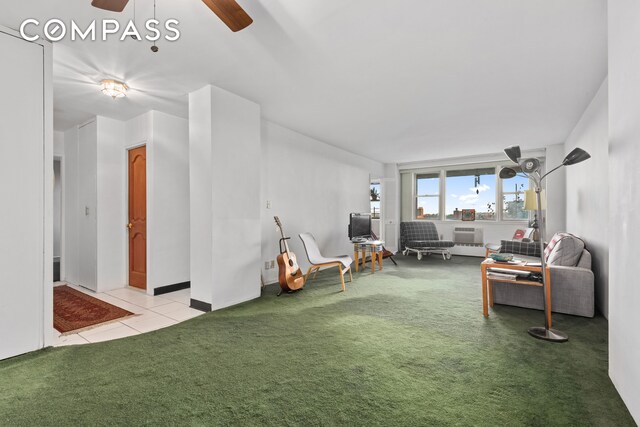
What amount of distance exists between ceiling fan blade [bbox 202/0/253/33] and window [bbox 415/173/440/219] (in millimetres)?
7546

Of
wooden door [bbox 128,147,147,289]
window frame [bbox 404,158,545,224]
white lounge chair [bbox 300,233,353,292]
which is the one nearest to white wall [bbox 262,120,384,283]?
white lounge chair [bbox 300,233,353,292]

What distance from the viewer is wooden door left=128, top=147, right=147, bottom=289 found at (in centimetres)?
Result: 430

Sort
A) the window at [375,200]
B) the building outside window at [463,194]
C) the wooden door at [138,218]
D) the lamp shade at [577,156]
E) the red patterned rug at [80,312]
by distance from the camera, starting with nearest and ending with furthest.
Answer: the lamp shade at [577,156]
the red patterned rug at [80,312]
the wooden door at [138,218]
the building outside window at [463,194]
the window at [375,200]

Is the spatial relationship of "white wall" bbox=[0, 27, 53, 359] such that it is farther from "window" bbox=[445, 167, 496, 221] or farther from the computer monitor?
"window" bbox=[445, 167, 496, 221]

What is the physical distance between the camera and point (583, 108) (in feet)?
13.3

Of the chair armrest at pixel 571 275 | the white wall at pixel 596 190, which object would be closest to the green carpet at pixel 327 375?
the chair armrest at pixel 571 275

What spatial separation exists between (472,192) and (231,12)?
765cm

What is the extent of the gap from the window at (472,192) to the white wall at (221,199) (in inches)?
242

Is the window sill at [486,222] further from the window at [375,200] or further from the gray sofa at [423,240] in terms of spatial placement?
the window at [375,200]

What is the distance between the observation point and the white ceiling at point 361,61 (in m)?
2.12

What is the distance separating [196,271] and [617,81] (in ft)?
12.9

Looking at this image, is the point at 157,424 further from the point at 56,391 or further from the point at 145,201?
the point at 145,201

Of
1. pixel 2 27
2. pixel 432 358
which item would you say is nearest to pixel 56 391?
pixel 432 358

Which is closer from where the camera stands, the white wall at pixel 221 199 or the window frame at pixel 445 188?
the white wall at pixel 221 199
